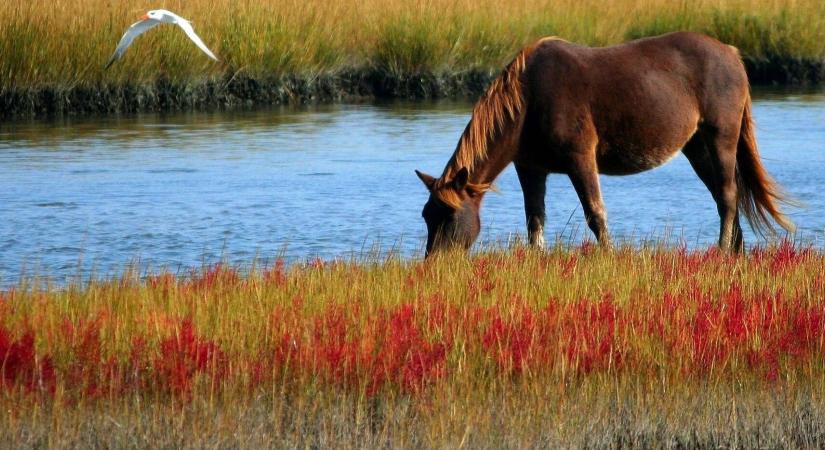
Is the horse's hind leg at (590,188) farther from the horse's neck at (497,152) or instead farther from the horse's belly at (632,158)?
the horse's neck at (497,152)

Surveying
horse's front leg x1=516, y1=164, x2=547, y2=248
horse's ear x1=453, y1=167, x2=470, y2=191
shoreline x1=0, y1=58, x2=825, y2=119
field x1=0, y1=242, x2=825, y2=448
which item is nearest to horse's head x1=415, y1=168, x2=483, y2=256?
horse's ear x1=453, y1=167, x2=470, y2=191

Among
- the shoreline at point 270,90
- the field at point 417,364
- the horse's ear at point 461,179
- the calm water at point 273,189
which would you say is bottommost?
the calm water at point 273,189

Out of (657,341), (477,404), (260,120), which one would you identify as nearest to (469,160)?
(657,341)

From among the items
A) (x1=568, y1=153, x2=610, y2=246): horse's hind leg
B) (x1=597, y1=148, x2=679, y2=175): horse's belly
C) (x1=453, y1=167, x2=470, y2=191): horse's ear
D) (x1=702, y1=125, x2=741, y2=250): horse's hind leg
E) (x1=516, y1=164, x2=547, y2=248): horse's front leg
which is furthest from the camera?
(x1=702, y1=125, x2=741, y2=250): horse's hind leg

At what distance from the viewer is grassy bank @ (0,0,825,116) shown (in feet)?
59.1

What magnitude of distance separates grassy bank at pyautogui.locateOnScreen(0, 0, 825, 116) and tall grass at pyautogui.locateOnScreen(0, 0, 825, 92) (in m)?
0.02

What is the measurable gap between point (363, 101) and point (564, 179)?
202 inches

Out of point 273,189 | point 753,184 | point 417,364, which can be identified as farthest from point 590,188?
point 273,189

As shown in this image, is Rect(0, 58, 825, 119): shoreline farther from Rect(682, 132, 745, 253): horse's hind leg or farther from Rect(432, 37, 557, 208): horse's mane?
Rect(432, 37, 557, 208): horse's mane

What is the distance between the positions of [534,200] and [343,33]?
12.0 meters

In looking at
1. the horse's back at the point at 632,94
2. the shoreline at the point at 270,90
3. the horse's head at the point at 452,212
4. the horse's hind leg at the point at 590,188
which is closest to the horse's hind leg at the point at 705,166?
the horse's back at the point at 632,94

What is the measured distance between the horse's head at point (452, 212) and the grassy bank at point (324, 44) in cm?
1041

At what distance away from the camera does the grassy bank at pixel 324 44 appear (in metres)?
18.0

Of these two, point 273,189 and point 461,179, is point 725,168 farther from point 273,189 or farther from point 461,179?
point 273,189
